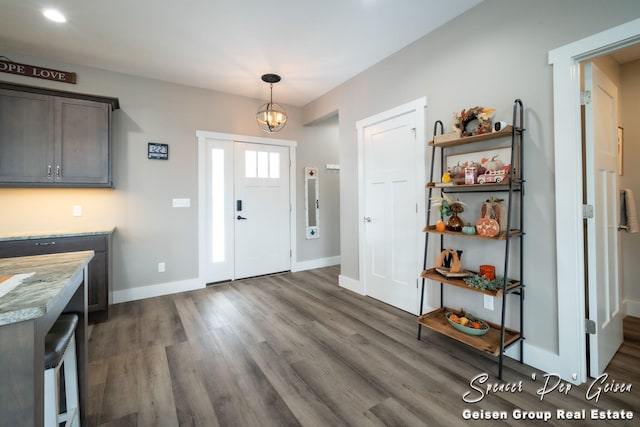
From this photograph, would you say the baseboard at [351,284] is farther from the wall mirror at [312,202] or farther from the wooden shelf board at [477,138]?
the wooden shelf board at [477,138]

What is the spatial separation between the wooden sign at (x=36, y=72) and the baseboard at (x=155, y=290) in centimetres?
250

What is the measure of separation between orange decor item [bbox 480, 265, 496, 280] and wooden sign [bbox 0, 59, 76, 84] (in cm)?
459

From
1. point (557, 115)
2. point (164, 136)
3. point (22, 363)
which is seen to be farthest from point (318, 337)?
point (164, 136)

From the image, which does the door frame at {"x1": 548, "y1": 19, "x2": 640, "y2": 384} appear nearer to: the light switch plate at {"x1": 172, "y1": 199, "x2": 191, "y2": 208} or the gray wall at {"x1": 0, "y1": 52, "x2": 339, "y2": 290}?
the gray wall at {"x1": 0, "y1": 52, "x2": 339, "y2": 290}

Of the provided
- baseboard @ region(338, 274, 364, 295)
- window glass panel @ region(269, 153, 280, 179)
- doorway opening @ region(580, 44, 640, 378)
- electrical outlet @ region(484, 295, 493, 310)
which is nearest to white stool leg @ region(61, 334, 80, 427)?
electrical outlet @ region(484, 295, 493, 310)

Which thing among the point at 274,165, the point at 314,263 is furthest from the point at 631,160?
the point at 274,165

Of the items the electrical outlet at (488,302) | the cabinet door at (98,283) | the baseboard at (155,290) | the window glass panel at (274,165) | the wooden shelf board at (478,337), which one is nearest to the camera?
the wooden shelf board at (478,337)

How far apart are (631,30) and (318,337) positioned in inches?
115

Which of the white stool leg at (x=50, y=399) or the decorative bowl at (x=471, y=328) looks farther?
the decorative bowl at (x=471, y=328)

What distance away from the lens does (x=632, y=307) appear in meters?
2.79

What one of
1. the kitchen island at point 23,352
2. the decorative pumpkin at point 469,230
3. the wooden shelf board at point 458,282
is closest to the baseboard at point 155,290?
the kitchen island at point 23,352

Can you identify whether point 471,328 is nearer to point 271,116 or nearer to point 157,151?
point 271,116

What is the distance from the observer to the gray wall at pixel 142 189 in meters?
3.09

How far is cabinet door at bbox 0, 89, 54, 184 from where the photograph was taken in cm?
269
